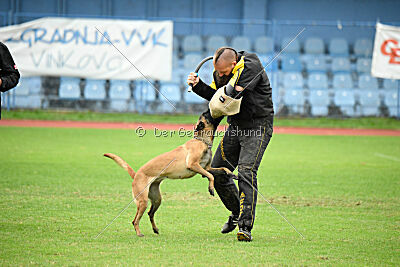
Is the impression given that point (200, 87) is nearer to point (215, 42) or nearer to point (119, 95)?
point (119, 95)

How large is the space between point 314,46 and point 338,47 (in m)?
0.98

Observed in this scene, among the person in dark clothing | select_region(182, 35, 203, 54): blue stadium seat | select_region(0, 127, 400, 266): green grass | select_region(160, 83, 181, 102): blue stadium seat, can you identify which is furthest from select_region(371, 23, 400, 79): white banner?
the person in dark clothing

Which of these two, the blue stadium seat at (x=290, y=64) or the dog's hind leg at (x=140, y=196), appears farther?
the blue stadium seat at (x=290, y=64)

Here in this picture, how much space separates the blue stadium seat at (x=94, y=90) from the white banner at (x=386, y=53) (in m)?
9.60

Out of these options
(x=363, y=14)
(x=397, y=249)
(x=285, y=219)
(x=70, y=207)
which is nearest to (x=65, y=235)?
(x=70, y=207)

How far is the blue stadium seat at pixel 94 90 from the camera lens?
19656mm

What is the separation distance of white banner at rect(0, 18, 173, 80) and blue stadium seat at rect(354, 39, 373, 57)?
7813 mm

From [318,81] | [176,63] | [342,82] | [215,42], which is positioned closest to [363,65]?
[342,82]

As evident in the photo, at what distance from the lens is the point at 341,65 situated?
21.3 m

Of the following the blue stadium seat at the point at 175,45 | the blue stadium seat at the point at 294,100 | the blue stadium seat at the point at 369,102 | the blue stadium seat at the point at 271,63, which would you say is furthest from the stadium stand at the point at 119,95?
the blue stadium seat at the point at 369,102

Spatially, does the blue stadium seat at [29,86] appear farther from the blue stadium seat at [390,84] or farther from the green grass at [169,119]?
the blue stadium seat at [390,84]

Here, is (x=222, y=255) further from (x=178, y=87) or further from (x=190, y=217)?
(x=178, y=87)

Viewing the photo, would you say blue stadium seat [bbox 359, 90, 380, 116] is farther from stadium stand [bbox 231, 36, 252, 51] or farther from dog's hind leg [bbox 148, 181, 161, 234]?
dog's hind leg [bbox 148, 181, 161, 234]

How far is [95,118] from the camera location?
64.6 ft
